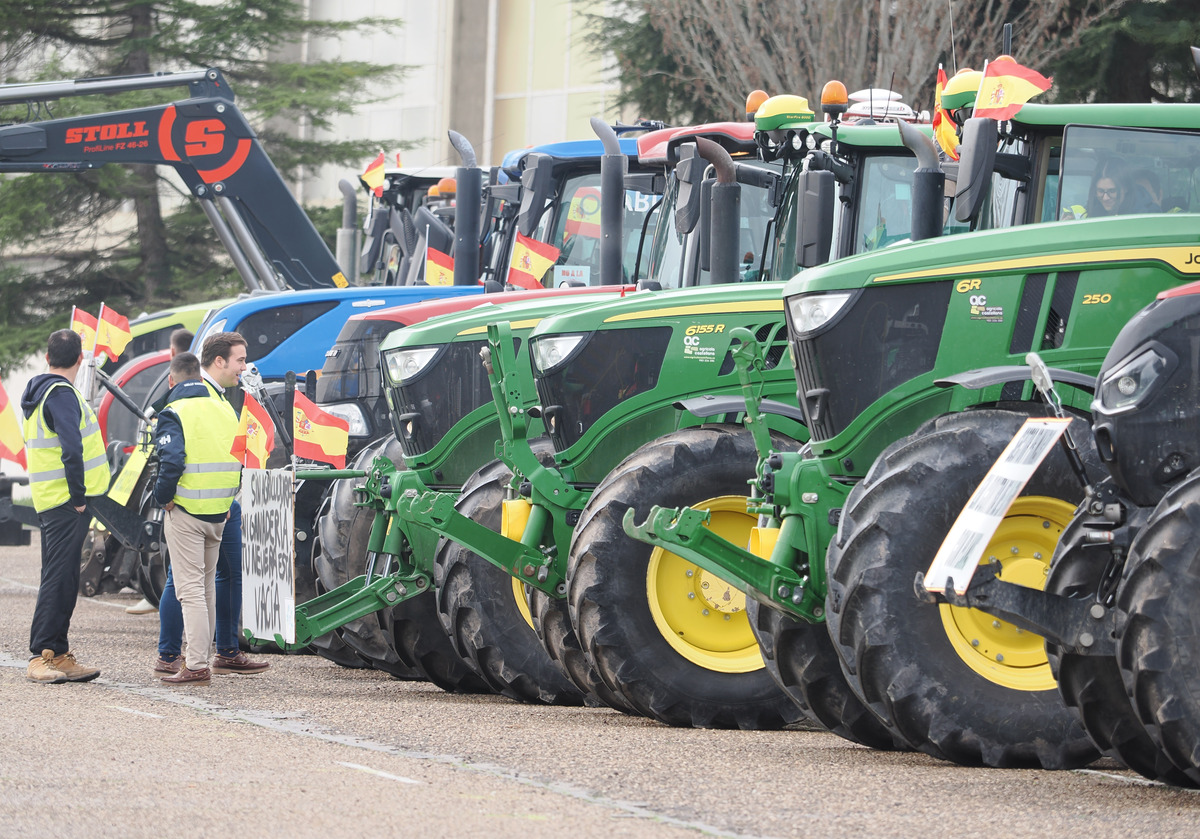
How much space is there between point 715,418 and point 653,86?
17.2 meters

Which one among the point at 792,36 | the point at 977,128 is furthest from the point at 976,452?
the point at 792,36

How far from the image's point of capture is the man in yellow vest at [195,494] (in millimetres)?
10727

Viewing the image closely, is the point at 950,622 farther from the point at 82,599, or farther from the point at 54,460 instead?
the point at 82,599

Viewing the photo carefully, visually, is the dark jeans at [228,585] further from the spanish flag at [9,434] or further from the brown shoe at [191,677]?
the spanish flag at [9,434]

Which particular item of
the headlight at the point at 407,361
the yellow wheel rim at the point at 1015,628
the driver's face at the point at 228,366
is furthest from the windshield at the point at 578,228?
the yellow wheel rim at the point at 1015,628

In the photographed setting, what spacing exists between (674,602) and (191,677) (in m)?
2.93

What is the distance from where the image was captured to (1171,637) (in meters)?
6.32

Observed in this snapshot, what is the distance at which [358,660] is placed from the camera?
12.4 metres

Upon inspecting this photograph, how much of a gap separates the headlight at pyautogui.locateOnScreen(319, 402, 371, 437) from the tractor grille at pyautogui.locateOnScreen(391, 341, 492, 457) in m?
2.22

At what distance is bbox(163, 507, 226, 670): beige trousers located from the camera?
10727mm

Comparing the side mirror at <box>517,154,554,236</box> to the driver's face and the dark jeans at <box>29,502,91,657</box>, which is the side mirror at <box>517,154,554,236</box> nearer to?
the driver's face

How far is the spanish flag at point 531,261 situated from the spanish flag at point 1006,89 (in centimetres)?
537

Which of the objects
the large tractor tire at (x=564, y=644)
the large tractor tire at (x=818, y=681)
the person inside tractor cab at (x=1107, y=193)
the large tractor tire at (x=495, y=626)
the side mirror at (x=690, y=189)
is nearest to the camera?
the large tractor tire at (x=818, y=681)

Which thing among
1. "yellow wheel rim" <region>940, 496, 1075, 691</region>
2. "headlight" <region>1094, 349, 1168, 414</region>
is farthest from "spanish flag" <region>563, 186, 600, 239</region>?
"headlight" <region>1094, 349, 1168, 414</region>
